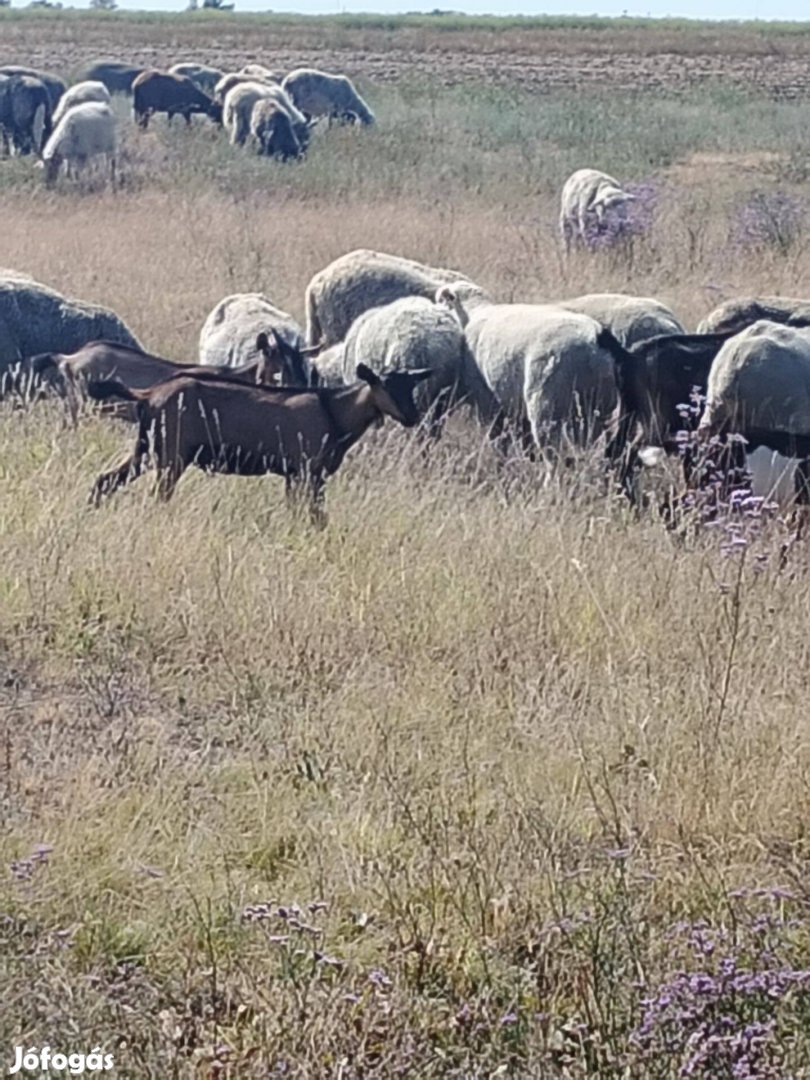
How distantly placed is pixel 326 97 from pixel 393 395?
2768 cm

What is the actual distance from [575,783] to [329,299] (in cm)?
816

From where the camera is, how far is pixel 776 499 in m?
8.60

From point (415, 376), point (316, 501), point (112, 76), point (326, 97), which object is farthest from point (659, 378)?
point (112, 76)

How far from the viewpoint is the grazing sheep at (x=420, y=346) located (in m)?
10.6

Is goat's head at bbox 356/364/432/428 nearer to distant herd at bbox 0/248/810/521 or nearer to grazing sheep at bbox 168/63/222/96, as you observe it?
distant herd at bbox 0/248/810/521

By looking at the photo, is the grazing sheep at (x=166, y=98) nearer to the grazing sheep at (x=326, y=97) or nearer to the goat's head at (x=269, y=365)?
the grazing sheep at (x=326, y=97)

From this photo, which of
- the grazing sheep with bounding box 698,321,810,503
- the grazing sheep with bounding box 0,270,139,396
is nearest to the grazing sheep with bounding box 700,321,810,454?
the grazing sheep with bounding box 698,321,810,503

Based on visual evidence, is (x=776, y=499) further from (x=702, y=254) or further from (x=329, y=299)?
(x=702, y=254)

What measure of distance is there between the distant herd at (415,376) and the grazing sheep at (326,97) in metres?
22.9

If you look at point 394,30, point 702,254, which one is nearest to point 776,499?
point 702,254

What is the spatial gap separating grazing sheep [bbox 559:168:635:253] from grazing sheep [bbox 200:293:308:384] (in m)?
6.79

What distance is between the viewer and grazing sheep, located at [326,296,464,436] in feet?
34.9

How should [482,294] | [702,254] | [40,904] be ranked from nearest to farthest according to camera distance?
[40,904] → [482,294] → [702,254]

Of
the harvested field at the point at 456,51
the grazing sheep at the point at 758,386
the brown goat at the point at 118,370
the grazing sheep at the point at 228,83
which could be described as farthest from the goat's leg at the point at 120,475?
the harvested field at the point at 456,51
